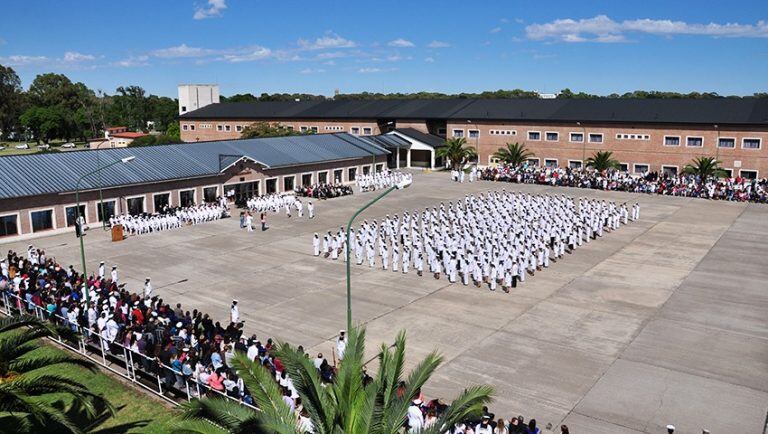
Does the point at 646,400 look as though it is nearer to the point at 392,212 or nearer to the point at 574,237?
the point at 574,237

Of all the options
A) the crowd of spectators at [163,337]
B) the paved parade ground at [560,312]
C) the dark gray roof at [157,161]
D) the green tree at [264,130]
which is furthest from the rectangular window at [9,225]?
the green tree at [264,130]

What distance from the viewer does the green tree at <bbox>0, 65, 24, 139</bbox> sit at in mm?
111500

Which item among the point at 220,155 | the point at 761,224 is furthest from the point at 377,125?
the point at 761,224

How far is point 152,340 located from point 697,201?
38487mm

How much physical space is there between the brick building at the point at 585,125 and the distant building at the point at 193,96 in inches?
1067

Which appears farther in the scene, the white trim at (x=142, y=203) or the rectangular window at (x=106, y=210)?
the white trim at (x=142, y=203)

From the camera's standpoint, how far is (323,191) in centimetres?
4331

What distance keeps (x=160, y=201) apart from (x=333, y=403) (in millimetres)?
30319

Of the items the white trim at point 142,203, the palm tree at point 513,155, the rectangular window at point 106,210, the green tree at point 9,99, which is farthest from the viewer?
the green tree at point 9,99

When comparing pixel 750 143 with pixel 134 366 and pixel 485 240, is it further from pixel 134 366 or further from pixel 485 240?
pixel 134 366

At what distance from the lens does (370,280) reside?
2389 cm

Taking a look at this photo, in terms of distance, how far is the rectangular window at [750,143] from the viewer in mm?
46969

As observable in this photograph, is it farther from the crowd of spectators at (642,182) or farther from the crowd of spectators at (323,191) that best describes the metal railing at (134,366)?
the crowd of spectators at (642,182)

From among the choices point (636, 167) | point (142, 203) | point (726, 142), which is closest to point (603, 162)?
point (636, 167)
